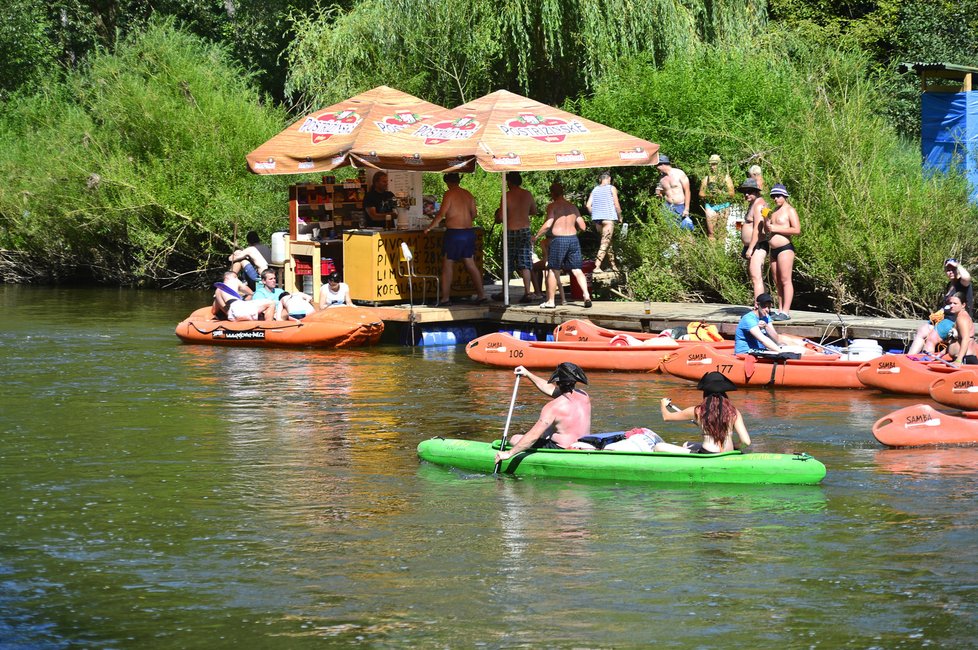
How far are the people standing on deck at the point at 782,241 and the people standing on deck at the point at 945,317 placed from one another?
213 cm

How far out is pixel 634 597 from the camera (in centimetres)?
871

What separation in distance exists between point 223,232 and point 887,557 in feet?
67.5

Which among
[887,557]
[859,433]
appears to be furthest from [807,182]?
[887,557]

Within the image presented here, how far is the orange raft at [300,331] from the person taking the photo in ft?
63.4

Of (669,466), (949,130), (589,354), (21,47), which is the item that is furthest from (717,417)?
(21,47)

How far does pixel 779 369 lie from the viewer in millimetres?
15828

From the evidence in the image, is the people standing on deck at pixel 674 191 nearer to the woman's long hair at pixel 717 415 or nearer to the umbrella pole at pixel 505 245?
the umbrella pole at pixel 505 245

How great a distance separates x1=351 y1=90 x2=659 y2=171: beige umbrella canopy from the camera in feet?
60.9

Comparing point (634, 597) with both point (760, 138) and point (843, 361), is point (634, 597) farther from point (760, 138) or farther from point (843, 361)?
point (760, 138)

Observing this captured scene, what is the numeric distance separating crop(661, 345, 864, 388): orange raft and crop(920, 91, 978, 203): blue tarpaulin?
549 cm

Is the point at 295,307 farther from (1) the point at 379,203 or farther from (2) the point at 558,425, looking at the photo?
(2) the point at 558,425

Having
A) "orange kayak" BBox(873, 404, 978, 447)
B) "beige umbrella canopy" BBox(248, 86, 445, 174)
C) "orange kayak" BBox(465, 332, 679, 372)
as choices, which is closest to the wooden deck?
"orange kayak" BBox(465, 332, 679, 372)

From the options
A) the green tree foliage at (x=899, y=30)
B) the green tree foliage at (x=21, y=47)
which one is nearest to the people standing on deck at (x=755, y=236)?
the green tree foliage at (x=899, y=30)

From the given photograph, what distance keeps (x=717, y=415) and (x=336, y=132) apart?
10.1m
